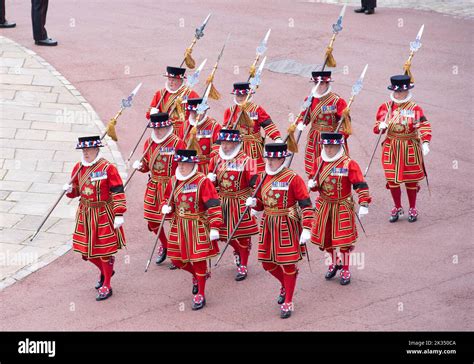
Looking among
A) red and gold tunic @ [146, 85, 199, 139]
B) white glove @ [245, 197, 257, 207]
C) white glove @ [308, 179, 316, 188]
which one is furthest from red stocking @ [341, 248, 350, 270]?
red and gold tunic @ [146, 85, 199, 139]

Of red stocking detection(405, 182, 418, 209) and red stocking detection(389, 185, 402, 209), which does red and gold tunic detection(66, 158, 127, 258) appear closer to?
red stocking detection(389, 185, 402, 209)

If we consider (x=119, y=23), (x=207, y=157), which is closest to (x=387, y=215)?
(x=207, y=157)

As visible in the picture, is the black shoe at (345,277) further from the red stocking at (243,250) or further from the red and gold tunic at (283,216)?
the red stocking at (243,250)

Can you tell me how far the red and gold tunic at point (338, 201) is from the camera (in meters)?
12.3

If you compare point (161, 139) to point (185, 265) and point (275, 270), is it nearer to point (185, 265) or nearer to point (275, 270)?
point (185, 265)

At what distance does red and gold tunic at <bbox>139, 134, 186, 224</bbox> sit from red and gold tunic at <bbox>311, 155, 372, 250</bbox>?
197 cm

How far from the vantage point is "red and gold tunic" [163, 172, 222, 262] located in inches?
464

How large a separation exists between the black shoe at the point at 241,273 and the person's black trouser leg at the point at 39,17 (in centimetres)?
1185

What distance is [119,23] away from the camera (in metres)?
25.8

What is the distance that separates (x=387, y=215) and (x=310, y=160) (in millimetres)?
1428

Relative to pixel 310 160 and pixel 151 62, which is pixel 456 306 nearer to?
pixel 310 160

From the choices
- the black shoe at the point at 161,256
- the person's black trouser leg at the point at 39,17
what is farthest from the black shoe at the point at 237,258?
the person's black trouser leg at the point at 39,17

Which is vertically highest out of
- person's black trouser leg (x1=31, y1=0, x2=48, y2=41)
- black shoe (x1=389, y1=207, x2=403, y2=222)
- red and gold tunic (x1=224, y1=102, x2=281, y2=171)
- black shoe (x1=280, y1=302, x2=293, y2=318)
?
red and gold tunic (x1=224, y1=102, x2=281, y2=171)

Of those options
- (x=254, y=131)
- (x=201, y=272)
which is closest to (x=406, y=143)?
(x=254, y=131)
